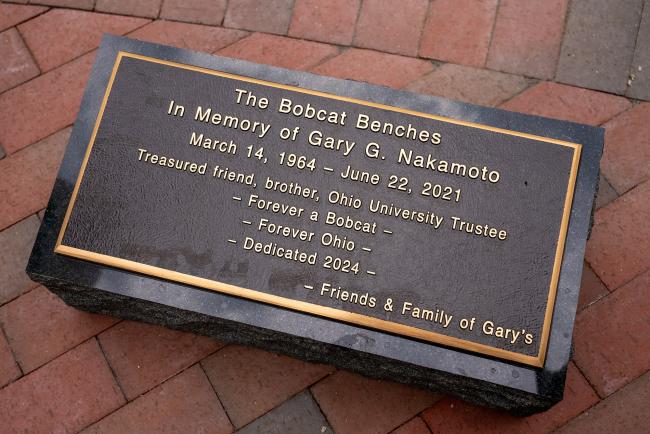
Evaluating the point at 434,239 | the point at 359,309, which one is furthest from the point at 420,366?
the point at 434,239

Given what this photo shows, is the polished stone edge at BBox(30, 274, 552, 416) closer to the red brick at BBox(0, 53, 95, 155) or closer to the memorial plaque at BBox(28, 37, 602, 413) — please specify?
the memorial plaque at BBox(28, 37, 602, 413)

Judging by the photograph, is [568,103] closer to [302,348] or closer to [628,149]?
[628,149]

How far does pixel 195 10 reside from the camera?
364 centimetres

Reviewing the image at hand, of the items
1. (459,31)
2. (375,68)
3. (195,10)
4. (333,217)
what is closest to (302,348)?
(333,217)

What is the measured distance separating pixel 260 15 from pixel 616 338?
9.19 ft

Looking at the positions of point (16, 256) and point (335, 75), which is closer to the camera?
point (16, 256)

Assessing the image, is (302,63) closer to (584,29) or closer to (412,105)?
(412,105)

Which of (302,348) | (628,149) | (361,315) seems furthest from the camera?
(628,149)

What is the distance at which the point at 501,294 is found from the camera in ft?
8.27

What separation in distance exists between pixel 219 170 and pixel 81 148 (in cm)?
68

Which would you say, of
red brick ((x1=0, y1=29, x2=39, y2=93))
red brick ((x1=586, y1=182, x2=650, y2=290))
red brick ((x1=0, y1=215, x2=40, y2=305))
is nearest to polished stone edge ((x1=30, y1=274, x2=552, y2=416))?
red brick ((x1=0, y1=215, x2=40, y2=305))

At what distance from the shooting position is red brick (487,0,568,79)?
3.46 m

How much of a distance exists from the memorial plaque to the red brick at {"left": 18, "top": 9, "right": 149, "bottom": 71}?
0.92 metres

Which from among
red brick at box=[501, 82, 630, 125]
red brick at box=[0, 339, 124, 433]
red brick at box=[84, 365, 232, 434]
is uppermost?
red brick at box=[501, 82, 630, 125]
